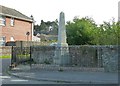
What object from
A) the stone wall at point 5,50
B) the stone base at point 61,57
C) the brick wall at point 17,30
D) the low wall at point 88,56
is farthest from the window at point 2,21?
the stone base at point 61,57

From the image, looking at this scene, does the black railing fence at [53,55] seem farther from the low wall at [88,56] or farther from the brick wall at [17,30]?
the brick wall at [17,30]

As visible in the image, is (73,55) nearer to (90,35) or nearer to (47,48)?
(47,48)

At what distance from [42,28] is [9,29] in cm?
8573

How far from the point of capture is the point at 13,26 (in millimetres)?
45219

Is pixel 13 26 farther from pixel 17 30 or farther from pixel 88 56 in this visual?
pixel 88 56

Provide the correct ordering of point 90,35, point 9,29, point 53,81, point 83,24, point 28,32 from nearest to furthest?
point 53,81 → point 90,35 → point 83,24 → point 9,29 → point 28,32

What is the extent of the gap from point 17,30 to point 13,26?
1175mm

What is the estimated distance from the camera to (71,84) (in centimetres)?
1284

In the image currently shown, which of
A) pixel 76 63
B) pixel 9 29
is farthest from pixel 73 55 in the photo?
pixel 9 29

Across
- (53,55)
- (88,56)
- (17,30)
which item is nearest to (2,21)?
(17,30)

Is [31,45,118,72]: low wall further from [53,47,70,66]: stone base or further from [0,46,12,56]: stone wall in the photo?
[0,46,12,56]: stone wall

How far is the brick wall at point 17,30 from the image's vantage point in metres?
43.2

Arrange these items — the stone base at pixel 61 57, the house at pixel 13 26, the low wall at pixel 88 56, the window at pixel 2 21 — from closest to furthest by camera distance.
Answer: the low wall at pixel 88 56 < the stone base at pixel 61 57 < the window at pixel 2 21 < the house at pixel 13 26

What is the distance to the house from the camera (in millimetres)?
42656
